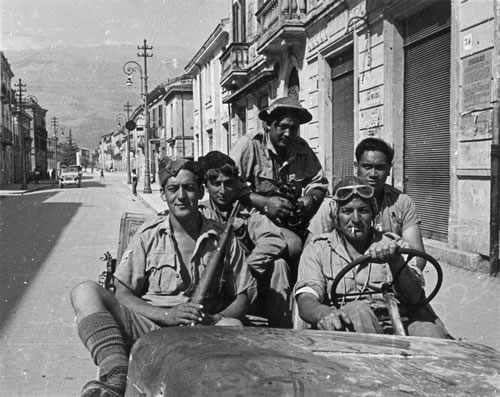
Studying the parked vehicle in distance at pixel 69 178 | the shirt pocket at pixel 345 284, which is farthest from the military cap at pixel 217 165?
the parked vehicle in distance at pixel 69 178

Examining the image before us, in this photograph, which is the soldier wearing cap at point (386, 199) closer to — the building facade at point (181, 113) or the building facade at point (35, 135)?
the building facade at point (181, 113)

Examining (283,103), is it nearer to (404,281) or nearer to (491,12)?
(404,281)

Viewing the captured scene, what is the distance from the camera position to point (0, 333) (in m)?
6.07

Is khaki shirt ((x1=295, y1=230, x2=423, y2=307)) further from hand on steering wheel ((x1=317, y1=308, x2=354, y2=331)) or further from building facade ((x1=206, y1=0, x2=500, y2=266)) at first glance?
building facade ((x1=206, y1=0, x2=500, y2=266))

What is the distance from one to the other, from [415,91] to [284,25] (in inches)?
282

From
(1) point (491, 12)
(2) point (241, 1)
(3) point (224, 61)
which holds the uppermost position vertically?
(2) point (241, 1)

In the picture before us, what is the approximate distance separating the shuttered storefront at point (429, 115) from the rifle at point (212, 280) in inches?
298

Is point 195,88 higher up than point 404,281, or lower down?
higher up

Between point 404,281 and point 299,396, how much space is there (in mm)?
1615

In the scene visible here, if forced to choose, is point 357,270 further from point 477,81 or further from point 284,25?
point 284,25

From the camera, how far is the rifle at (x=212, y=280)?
Result: 11.7ft

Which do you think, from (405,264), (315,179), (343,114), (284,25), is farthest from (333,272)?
(284,25)

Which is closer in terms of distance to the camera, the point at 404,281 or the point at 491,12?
the point at 404,281

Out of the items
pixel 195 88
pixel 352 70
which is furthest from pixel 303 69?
pixel 195 88
